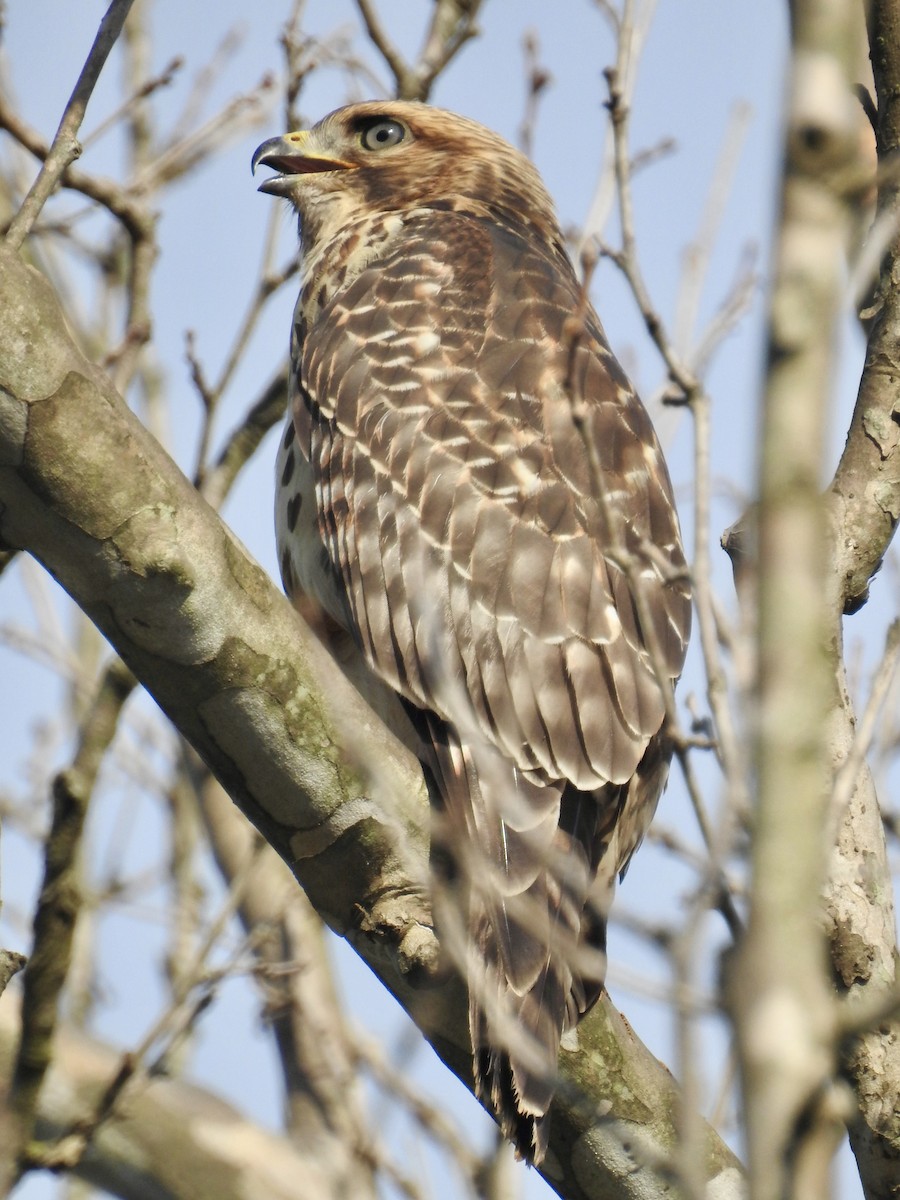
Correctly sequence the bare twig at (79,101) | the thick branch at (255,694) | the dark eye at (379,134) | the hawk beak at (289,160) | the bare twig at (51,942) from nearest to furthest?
the thick branch at (255,694) < the bare twig at (79,101) < the bare twig at (51,942) < the hawk beak at (289,160) < the dark eye at (379,134)

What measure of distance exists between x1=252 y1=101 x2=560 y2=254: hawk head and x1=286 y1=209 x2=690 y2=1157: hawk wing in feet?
2.42

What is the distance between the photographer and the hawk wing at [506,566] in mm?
3746

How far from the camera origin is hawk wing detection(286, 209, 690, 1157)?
12.3 feet

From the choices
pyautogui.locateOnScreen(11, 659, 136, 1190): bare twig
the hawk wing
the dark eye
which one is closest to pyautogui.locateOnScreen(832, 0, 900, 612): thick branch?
the hawk wing

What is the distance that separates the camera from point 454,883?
3723 mm

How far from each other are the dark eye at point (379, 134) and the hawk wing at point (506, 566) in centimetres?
100

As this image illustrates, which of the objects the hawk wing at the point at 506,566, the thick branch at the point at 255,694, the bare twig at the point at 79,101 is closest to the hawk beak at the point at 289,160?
the hawk wing at the point at 506,566

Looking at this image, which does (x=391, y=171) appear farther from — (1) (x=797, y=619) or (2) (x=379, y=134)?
(1) (x=797, y=619)

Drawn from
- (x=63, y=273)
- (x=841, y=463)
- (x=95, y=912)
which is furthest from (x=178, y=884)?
(x=841, y=463)

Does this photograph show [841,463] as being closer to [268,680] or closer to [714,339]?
[714,339]

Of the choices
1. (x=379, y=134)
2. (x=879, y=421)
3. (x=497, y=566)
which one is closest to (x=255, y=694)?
(x=497, y=566)

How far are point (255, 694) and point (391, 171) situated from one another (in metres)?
3.51

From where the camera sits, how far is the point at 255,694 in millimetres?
3209

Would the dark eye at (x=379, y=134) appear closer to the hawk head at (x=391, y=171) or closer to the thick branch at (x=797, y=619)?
the hawk head at (x=391, y=171)
